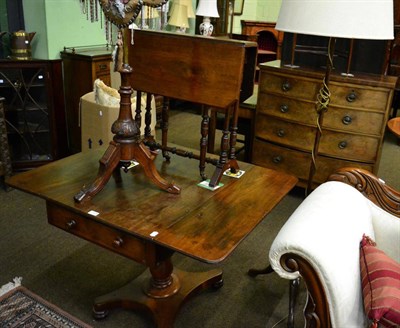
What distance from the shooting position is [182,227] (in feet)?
4.28

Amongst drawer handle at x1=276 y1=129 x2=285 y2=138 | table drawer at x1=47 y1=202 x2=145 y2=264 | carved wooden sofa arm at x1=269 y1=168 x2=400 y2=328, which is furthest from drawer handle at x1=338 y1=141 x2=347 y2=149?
table drawer at x1=47 y1=202 x2=145 y2=264

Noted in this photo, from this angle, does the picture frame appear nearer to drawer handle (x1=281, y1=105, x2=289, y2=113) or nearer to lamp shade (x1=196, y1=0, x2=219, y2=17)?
lamp shade (x1=196, y1=0, x2=219, y2=17)

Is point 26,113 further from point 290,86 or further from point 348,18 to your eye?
point 348,18

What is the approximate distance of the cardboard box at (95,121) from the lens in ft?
9.79

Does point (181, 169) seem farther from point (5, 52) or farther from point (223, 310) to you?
point (5, 52)

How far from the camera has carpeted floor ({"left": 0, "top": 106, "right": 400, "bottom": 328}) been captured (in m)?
1.91

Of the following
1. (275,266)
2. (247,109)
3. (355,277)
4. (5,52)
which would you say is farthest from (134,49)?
(5,52)

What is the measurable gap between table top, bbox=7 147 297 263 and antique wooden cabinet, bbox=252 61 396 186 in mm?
1223

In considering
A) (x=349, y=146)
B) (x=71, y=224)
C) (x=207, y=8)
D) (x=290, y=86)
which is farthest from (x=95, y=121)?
(x=207, y=8)

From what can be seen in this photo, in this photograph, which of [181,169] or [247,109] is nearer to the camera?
[181,169]

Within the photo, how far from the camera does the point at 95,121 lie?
308 centimetres

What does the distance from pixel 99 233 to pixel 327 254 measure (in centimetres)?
77

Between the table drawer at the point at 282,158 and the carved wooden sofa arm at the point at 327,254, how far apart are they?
152cm

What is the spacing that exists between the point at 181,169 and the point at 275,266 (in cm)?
71
